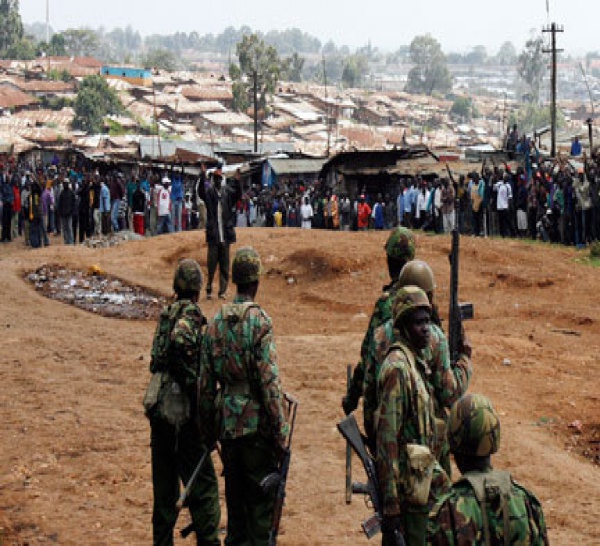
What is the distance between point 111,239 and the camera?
23.8 metres

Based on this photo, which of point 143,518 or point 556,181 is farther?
point 556,181

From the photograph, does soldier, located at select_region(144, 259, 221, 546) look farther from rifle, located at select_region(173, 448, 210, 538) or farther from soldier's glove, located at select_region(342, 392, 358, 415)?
soldier's glove, located at select_region(342, 392, 358, 415)

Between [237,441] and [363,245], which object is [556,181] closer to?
[363,245]

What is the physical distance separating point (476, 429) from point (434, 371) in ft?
4.97

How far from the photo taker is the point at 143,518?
24.9 feet

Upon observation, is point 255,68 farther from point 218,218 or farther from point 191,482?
point 191,482

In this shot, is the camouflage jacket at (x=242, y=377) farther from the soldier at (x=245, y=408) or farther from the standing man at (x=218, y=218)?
the standing man at (x=218, y=218)

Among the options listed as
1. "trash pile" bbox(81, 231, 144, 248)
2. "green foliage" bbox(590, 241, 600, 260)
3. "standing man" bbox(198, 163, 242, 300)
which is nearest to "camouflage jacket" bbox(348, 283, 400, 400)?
"standing man" bbox(198, 163, 242, 300)

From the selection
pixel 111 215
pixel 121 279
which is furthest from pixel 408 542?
pixel 111 215

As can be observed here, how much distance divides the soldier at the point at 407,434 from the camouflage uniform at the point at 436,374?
0.54 ft

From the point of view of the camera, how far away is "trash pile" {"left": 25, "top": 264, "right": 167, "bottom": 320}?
51.6 feet

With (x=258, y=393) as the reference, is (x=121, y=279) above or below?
below

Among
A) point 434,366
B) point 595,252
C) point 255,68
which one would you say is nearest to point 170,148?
point 595,252

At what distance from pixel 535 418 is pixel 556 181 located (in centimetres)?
1233
